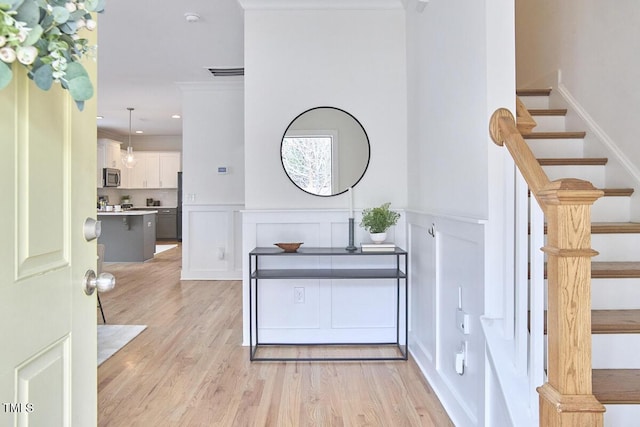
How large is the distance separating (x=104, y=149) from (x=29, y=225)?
9.58 metres

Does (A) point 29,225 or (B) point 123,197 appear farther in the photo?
(B) point 123,197

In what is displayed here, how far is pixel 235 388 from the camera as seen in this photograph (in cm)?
243

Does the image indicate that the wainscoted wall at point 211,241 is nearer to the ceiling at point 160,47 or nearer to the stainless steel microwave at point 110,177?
the ceiling at point 160,47

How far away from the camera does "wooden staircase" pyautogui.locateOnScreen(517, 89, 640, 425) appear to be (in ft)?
4.75

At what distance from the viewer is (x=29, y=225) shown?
78 centimetres

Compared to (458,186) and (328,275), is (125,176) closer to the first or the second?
(328,275)

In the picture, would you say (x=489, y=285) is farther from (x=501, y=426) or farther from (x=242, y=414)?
(x=242, y=414)

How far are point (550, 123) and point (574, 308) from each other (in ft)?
7.01

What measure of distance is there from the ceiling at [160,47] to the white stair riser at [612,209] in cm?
290

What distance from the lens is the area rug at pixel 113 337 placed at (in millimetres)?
2969

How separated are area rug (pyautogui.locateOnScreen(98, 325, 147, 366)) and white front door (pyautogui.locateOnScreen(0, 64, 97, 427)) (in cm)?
221

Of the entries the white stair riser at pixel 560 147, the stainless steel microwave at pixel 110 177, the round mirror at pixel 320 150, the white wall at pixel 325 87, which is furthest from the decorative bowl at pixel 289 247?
the stainless steel microwave at pixel 110 177

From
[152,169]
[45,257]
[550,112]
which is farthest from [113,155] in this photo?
[45,257]

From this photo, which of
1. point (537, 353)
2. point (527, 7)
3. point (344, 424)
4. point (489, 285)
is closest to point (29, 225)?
point (537, 353)
